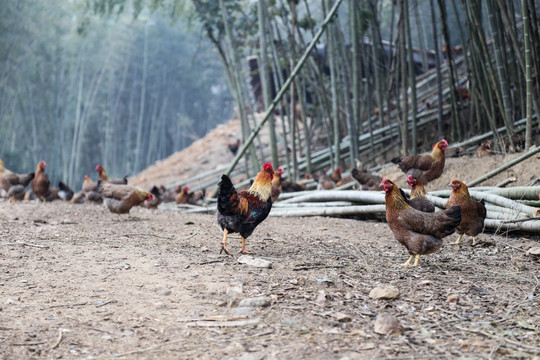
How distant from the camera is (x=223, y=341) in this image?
2.45 m

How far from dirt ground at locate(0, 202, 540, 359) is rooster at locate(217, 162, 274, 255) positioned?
26 centimetres

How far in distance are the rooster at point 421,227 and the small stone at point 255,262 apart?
3.66 feet

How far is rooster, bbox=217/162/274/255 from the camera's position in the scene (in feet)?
13.3

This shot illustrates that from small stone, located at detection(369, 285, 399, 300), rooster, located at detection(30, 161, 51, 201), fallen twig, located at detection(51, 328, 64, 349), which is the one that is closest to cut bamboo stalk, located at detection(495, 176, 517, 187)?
small stone, located at detection(369, 285, 399, 300)

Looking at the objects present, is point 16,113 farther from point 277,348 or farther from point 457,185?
point 277,348

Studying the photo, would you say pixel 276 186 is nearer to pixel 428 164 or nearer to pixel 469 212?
pixel 428 164

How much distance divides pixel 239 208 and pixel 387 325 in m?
1.87

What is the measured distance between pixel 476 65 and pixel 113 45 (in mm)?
17562

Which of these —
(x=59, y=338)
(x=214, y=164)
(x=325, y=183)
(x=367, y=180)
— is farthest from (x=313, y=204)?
(x=214, y=164)

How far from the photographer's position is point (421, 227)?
391 cm

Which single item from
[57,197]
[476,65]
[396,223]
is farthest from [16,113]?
[396,223]

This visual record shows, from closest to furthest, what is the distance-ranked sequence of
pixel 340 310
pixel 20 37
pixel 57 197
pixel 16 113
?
1. pixel 340 310
2. pixel 57 197
3. pixel 20 37
4. pixel 16 113

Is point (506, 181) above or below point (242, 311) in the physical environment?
above

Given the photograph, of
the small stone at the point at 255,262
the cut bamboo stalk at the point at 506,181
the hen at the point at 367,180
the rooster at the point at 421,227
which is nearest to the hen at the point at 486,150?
the cut bamboo stalk at the point at 506,181
